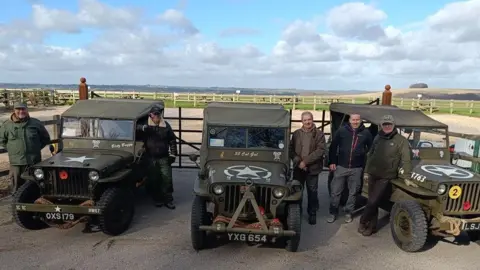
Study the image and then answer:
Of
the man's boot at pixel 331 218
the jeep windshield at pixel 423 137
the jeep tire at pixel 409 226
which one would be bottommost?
the man's boot at pixel 331 218

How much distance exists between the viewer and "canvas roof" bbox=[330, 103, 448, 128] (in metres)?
7.03

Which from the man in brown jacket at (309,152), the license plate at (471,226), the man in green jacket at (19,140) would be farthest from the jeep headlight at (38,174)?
the license plate at (471,226)

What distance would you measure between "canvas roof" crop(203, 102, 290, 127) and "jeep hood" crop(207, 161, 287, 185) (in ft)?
2.15

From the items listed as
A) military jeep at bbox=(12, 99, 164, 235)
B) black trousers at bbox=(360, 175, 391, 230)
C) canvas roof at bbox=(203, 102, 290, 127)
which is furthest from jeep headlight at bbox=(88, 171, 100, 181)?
black trousers at bbox=(360, 175, 391, 230)

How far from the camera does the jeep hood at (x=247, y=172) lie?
5348mm

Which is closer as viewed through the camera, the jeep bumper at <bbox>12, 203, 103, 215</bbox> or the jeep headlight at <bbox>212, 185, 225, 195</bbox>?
the jeep headlight at <bbox>212, 185, 225, 195</bbox>

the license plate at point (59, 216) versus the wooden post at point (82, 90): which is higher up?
the wooden post at point (82, 90)

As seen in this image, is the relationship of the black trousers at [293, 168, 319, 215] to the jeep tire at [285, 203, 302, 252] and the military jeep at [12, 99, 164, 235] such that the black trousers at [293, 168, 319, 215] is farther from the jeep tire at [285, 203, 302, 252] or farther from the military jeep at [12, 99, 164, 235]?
the military jeep at [12, 99, 164, 235]

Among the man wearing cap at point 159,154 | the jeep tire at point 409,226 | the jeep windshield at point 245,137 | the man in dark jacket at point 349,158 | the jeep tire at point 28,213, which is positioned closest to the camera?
the jeep tire at point 409,226

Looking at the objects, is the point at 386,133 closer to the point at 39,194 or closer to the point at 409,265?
the point at 409,265

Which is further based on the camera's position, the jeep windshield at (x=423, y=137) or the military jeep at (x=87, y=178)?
the jeep windshield at (x=423, y=137)

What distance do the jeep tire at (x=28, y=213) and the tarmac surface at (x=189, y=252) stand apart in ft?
0.48

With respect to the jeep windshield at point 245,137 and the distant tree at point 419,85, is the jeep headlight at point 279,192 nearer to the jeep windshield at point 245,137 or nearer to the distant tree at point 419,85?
the jeep windshield at point 245,137

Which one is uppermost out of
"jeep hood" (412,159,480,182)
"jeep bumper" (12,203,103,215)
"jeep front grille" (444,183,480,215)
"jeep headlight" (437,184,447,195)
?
"jeep hood" (412,159,480,182)
